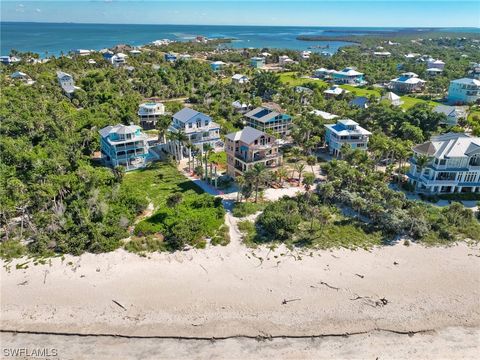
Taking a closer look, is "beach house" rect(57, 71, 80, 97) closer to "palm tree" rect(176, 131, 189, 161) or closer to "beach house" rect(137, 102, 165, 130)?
"beach house" rect(137, 102, 165, 130)

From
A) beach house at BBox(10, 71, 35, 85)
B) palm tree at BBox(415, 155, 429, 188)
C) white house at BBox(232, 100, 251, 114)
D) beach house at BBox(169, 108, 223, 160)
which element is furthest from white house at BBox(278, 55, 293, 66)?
palm tree at BBox(415, 155, 429, 188)

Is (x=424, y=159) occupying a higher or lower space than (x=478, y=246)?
higher

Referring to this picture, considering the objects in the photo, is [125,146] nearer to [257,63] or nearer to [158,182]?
[158,182]

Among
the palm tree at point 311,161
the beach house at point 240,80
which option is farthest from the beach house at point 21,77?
the palm tree at point 311,161

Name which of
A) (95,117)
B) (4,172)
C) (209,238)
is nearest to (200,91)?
(95,117)

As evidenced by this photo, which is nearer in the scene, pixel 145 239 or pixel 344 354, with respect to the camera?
pixel 344 354

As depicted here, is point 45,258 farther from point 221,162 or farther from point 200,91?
point 200,91

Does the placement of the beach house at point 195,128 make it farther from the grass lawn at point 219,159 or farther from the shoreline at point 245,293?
the shoreline at point 245,293
